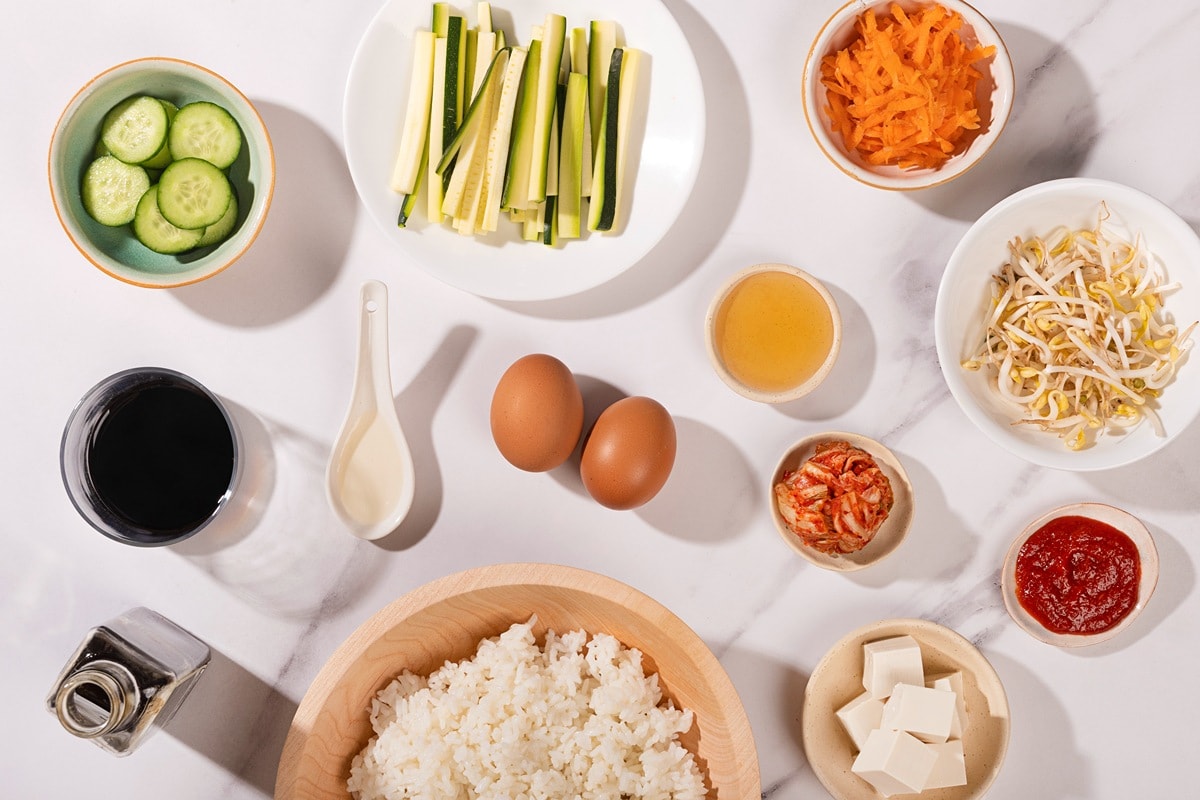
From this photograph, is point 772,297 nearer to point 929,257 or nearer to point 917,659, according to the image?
point 929,257

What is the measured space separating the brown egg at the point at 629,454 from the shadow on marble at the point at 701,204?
10.9 inches

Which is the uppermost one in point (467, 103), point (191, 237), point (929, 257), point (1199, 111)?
point (1199, 111)

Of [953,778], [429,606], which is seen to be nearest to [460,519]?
[429,606]

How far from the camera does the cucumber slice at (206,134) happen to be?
165 centimetres

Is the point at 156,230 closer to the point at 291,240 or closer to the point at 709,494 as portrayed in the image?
the point at 291,240

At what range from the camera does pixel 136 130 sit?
1649 millimetres

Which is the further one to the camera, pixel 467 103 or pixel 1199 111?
pixel 1199 111

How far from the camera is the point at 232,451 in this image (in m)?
1.68

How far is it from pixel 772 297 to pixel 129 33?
4.87ft

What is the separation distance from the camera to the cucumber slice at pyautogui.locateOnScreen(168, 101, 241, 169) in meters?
1.65

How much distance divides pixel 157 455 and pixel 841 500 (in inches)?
53.4

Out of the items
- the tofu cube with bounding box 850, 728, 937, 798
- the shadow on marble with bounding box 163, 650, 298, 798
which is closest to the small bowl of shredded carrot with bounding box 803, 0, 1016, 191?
the tofu cube with bounding box 850, 728, 937, 798

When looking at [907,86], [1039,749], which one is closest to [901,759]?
[1039,749]

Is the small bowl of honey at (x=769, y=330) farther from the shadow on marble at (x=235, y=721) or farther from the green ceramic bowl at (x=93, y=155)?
the shadow on marble at (x=235, y=721)
